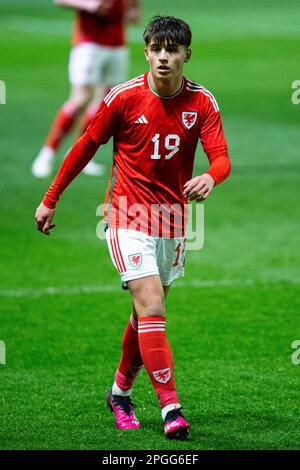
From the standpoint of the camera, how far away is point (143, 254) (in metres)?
6.15

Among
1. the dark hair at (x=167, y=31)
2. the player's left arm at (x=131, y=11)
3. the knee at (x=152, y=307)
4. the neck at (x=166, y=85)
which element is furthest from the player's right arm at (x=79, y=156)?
the player's left arm at (x=131, y=11)

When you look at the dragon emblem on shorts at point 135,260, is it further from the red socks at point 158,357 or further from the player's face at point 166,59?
the player's face at point 166,59

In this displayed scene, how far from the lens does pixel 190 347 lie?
804 centimetres

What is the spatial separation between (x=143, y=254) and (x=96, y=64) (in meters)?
8.66

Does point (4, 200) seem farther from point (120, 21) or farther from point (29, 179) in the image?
point (120, 21)

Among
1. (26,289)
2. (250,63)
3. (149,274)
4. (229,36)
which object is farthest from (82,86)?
(229,36)

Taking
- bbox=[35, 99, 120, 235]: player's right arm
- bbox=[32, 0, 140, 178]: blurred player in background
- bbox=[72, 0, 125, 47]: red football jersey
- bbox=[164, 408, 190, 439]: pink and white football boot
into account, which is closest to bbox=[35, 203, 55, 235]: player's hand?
bbox=[35, 99, 120, 235]: player's right arm

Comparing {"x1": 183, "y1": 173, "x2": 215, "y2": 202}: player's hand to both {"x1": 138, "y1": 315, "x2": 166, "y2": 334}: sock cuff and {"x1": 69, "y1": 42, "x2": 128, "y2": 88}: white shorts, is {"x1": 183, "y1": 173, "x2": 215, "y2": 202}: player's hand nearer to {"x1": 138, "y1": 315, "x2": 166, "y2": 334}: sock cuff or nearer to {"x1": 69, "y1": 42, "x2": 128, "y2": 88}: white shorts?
{"x1": 138, "y1": 315, "x2": 166, "y2": 334}: sock cuff

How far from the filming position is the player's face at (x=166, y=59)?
240 inches

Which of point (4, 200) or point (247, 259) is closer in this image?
point (247, 259)

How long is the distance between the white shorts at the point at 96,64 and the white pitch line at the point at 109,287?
5.10 metres

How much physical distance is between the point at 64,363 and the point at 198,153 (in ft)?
25.8

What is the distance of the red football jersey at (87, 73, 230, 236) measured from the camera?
6.23m
